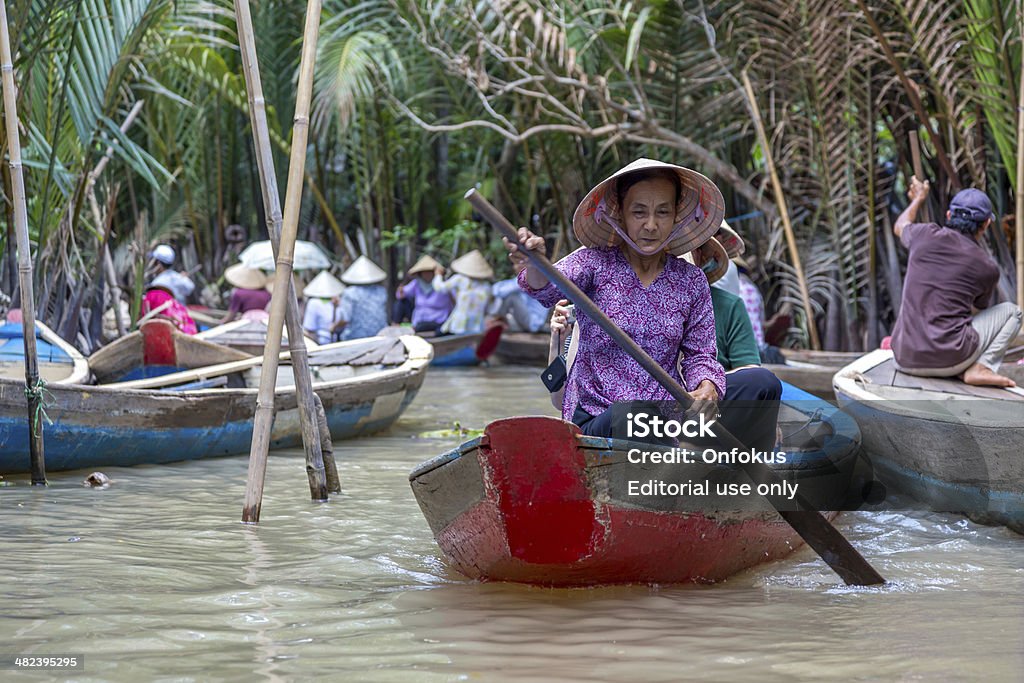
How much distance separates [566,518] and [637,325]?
0.60 m

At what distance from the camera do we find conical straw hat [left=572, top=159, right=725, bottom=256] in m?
3.30

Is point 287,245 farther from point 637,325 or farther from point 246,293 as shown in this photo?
point 246,293

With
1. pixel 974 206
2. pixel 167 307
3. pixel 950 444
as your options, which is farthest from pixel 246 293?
pixel 950 444

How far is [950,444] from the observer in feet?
13.4

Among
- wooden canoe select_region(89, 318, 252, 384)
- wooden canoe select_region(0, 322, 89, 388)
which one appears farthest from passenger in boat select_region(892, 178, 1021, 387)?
wooden canoe select_region(0, 322, 89, 388)

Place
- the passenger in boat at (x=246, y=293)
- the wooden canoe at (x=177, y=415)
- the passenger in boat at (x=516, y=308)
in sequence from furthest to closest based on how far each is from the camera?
1. the passenger in boat at (x=516, y=308)
2. the passenger in boat at (x=246, y=293)
3. the wooden canoe at (x=177, y=415)

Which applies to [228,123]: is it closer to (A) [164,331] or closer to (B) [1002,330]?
(A) [164,331]

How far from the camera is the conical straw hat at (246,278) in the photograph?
10898mm

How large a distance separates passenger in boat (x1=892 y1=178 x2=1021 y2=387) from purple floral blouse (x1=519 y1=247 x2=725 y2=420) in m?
2.32

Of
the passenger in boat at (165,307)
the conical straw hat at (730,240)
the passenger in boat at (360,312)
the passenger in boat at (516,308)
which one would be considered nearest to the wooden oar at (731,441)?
the conical straw hat at (730,240)

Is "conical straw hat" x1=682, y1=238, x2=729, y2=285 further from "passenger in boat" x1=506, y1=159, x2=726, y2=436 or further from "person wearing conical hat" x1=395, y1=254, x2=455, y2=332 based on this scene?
"person wearing conical hat" x1=395, y1=254, x2=455, y2=332

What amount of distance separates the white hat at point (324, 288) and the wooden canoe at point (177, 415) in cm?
491

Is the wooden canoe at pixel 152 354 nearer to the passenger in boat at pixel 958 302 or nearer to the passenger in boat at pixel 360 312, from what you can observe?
the passenger in boat at pixel 958 302

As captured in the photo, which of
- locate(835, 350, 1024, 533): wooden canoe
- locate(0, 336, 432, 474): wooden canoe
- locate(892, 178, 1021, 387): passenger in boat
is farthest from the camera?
locate(892, 178, 1021, 387): passenger in boat
